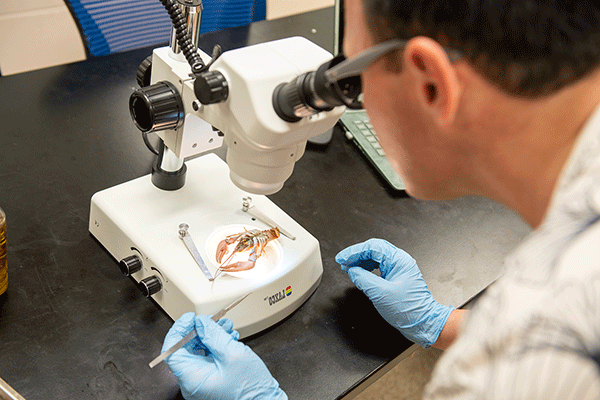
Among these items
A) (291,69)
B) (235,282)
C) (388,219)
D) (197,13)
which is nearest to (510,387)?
(291,69)

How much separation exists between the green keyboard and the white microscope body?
38cm

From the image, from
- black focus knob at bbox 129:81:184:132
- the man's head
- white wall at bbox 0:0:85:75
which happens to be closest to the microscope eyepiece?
the man's head

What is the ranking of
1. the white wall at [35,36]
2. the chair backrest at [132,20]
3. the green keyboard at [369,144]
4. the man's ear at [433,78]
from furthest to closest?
the white wall at [35,36] → the chair backrest at [132,20] → the green keyboard at [369,144] → the man's ear at [433,78]

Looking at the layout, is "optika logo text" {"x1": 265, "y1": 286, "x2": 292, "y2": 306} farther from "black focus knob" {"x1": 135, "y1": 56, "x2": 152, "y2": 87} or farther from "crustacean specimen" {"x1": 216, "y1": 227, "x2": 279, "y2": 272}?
"black focus knob" {"x1": 135, "y1": 56, "x2": 152, "y2": 87}

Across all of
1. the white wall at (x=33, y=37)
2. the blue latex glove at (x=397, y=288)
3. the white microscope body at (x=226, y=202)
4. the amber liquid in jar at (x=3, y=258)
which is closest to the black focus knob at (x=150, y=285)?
the white microscope body at (x=226, y=202)

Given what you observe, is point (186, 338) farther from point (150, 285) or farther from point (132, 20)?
point (132, 20)

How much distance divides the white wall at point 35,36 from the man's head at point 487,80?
1.95 m

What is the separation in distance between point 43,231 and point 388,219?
0.77 meters

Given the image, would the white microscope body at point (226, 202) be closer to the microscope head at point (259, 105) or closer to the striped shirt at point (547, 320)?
the microscope head at point (259, 105)

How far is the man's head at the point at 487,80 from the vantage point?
46 cm

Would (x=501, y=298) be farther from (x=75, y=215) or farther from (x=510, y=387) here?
(x=75, y=215)

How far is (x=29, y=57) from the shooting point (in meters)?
2.29

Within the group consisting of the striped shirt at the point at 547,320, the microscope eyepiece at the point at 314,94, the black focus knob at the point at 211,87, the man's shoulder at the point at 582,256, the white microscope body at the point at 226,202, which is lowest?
the white microscope body at the point at 226,202

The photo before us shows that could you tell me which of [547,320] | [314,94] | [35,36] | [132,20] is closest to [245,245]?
[314,94]
